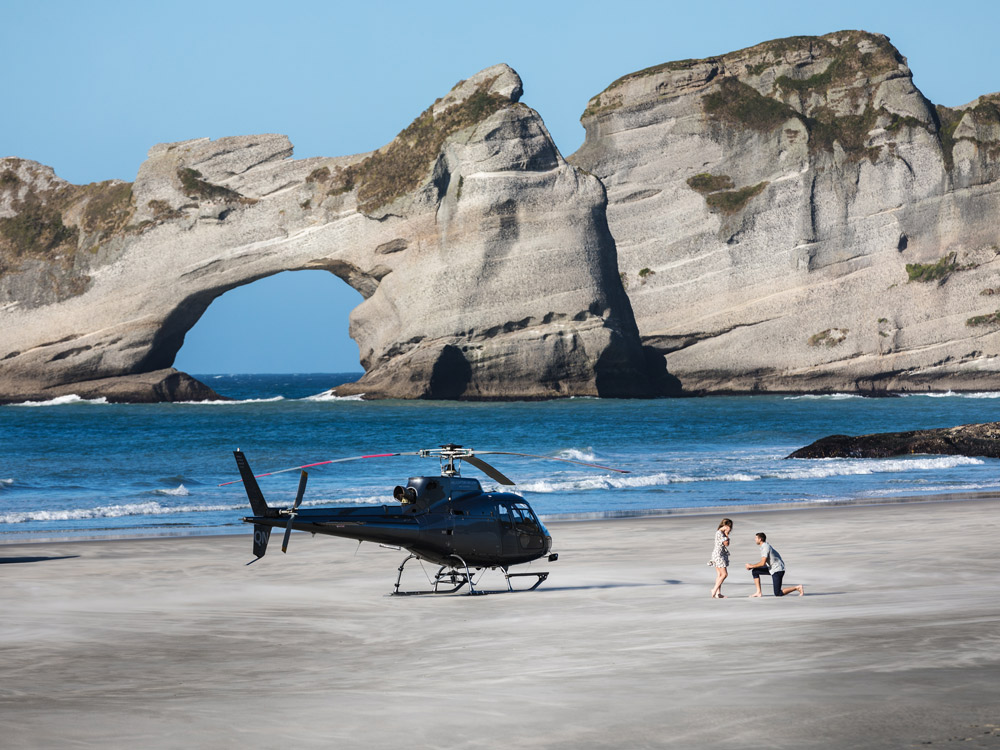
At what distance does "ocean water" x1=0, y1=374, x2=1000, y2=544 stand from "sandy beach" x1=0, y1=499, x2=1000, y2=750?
9.18 meters

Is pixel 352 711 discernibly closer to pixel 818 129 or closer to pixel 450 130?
pixel 450 130

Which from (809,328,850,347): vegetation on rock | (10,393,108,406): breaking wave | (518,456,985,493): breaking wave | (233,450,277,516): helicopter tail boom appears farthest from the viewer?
(809,328,850,347): vegetation on rock

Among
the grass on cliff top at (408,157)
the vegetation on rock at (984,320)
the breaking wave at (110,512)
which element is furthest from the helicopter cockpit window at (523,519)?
the vegetation on rock at (984,320)

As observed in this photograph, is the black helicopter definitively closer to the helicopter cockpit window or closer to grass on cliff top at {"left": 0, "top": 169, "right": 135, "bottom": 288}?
the helicopter cockpit window

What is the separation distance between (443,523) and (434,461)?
25916 millimetres

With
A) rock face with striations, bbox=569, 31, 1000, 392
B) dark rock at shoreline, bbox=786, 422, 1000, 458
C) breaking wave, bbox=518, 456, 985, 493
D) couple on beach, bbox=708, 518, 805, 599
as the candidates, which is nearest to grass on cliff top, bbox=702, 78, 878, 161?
rock face with striations, bbox=569, 31, 1000, 392

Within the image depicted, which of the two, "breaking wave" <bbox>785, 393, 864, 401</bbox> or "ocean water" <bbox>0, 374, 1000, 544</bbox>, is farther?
"breaking wave" <bbox>785, 393, 864, 401</bbox>

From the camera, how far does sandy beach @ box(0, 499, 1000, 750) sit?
8383mm

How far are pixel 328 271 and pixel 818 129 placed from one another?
117 feet

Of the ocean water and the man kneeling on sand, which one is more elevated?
the ocean water

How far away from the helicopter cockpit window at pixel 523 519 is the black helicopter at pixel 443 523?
0.5 inches

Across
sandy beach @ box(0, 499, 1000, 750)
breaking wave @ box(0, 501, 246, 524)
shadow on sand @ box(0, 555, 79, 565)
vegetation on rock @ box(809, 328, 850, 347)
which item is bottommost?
sandy beach @ box(0, 499, 1000, 750)

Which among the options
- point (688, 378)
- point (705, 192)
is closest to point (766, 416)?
point (688, 378)

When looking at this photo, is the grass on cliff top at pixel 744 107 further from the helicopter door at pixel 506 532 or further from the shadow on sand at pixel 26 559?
the helicopter door at pixel 506 532
